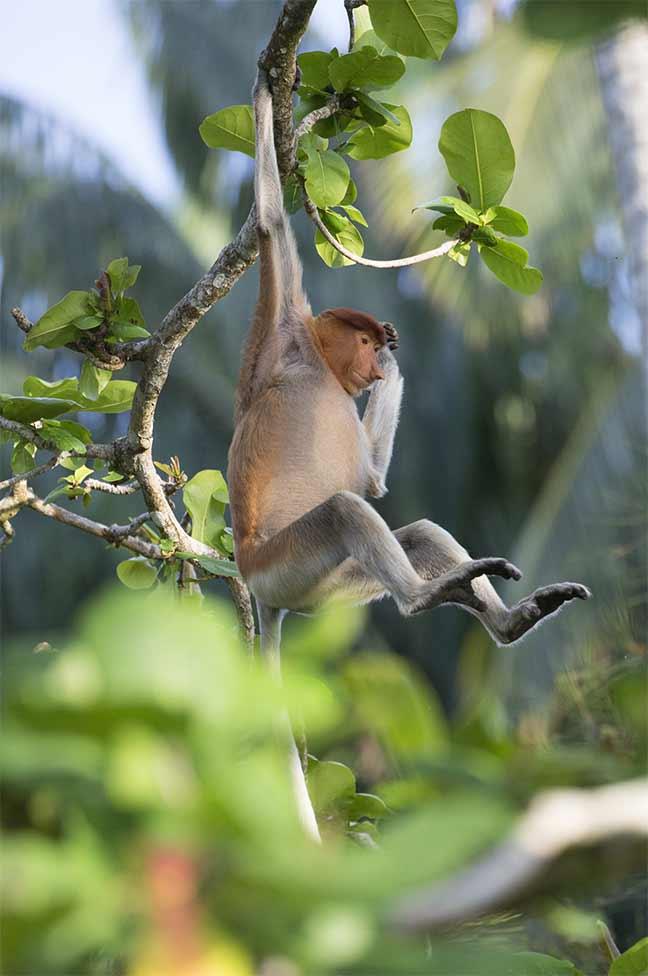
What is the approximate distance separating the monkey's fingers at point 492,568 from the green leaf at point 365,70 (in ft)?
3.15

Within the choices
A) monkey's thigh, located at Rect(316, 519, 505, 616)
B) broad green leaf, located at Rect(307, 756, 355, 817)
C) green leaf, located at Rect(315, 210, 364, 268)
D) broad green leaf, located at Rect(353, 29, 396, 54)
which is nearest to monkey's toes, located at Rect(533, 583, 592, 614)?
monkey's thigh, located at Rect(316, 519, 505, 616)

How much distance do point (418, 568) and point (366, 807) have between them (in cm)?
74

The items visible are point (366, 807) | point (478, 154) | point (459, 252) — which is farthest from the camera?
point (459, 252)

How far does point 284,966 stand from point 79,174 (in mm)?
14338

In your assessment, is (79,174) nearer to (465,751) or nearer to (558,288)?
(558,288)

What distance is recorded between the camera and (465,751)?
0.69 m

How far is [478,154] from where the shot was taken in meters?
2.28

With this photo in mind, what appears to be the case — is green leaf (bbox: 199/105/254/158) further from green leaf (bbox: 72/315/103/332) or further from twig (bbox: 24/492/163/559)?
twig (bbox: 24/492/163/559)

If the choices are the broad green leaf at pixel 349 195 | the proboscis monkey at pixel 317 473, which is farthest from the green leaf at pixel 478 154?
the proboscis monkey at pixel 317 473

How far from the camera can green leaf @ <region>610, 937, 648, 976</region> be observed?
150 cm

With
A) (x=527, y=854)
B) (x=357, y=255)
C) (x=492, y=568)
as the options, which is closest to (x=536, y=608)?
(x=492, y=568)

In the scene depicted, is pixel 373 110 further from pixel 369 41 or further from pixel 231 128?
pixel 231 128

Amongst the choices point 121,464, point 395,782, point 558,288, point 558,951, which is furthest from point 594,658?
point 558,288

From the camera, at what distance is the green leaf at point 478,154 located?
2199mm
